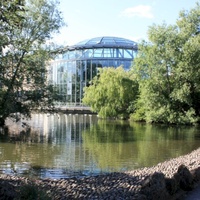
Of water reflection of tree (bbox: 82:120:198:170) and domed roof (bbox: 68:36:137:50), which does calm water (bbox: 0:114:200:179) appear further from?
domed roof (bbox: 68:36:137:50)

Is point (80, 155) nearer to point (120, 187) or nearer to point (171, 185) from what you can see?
point (120, 187)

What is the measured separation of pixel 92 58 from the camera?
61781 millimetres

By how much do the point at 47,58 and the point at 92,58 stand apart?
38.2 metres

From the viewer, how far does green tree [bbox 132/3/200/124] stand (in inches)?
1361

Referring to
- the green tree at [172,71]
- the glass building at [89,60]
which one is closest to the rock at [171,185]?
the green tree at [172,71]

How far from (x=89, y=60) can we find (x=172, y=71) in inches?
1124

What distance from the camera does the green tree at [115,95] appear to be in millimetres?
42938

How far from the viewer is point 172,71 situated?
36000mm

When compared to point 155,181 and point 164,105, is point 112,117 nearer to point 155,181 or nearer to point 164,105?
point 164,105

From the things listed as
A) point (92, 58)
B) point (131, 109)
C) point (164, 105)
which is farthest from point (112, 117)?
point (92, 58)

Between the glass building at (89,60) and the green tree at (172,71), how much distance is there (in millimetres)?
23503

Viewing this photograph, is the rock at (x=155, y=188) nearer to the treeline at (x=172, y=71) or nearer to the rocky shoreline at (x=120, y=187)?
the rocky shoreline at (x=120, y=187)

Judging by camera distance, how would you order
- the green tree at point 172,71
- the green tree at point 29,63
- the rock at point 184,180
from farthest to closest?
1. the green tree at point 172,71
2. the green tree at point 29,63
3. the rock at point 184,180

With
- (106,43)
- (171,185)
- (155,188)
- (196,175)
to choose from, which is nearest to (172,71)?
(106,43)
